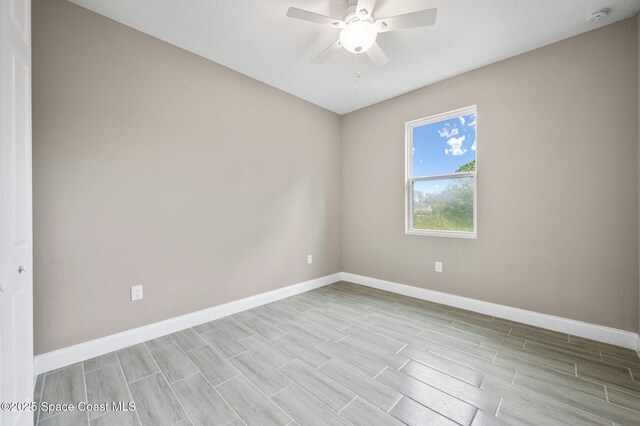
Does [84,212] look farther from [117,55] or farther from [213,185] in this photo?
[117,55]

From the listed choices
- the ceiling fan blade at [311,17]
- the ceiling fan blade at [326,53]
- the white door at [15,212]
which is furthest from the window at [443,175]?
the white door at [15,212]

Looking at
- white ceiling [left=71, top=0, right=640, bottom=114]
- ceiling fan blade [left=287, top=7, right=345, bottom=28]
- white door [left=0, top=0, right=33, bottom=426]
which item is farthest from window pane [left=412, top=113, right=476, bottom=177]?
white door [left=0, top=0, right=33, bottom=426]

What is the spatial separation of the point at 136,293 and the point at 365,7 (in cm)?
288

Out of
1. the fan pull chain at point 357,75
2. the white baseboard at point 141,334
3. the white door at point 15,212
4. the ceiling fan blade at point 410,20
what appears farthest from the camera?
the fan pull chain at point 357,75

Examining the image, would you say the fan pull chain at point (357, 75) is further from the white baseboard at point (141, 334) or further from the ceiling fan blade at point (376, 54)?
the white baseboard at point (141, 334)

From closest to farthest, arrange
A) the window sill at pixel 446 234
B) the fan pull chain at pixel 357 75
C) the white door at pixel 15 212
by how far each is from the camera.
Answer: the white door at pixel 15 212 → the fan pull chain at pixel 357 75 → the window sill at pixel 446 234

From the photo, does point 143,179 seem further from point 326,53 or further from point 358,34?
point 358,34

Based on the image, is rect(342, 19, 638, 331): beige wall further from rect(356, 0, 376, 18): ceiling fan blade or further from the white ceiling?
rect(356, 0, 376, 18): ceiling fan blade

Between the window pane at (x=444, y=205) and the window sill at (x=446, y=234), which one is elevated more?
the window pane at (x=444, y=205)

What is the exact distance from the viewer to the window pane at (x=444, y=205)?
304cm

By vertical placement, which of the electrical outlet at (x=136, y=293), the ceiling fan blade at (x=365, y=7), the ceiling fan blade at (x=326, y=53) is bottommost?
the electrical outlet at (x=136, y=293)

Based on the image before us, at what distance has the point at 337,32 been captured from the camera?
2311 millimetres

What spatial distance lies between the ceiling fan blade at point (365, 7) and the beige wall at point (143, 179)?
1.62 meters

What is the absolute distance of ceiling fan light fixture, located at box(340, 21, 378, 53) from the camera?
1.89m
